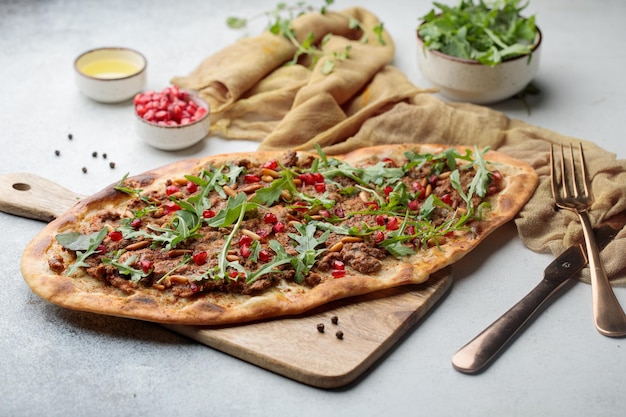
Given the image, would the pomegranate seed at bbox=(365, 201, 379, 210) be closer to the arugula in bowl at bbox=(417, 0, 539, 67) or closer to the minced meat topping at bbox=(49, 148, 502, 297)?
the minced meat topping at bbox=(49, 148, 502, 297)

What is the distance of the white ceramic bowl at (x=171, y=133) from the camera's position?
237 inches

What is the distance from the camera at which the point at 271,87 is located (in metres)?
6.82

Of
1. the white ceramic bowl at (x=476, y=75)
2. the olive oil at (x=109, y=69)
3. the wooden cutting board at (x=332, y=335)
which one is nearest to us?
the wooden cutting board at (x=332, y=335)

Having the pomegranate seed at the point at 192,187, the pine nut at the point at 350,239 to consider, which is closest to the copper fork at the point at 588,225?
the pine nut at the point at 350,239

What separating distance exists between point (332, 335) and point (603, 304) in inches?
60.6

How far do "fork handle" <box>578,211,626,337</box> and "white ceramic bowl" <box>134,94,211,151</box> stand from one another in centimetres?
294

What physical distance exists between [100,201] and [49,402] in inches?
58.2

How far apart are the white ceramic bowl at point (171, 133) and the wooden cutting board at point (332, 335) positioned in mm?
2120

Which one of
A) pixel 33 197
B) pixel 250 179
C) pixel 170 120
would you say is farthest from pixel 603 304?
pixel 33 197

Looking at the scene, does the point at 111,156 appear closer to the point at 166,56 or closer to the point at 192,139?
the point at 192,139

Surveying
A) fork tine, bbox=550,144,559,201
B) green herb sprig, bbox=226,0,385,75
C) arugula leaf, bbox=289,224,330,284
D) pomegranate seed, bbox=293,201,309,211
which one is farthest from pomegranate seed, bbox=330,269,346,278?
green herb sprig, bbox=226,0,385,75

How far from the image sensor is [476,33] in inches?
261

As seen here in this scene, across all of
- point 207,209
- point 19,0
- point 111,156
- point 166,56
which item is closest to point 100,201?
point 207,209

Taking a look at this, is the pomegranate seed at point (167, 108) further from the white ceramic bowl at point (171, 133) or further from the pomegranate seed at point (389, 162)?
the pomegranate seed at point (389, 162)
